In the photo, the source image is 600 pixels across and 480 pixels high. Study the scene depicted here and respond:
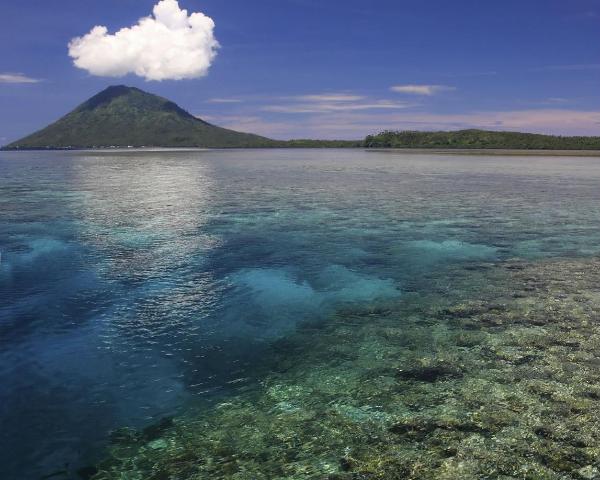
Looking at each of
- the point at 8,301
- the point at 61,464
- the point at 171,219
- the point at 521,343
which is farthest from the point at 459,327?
the point at 171,219

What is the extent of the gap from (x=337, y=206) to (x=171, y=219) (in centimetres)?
1621

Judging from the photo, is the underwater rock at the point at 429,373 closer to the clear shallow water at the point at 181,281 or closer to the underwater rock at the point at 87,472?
the clear shallow water at the point at 181,281

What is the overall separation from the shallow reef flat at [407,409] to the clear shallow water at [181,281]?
1.14 metres

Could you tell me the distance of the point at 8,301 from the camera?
19438mm

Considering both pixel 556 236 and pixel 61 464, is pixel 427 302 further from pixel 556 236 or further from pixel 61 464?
pixel 556 236

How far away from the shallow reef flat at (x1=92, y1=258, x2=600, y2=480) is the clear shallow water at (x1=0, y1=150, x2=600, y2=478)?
45.0 inches

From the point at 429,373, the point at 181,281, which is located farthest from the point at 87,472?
the point at 181,281

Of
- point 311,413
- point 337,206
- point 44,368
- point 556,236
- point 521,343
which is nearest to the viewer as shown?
point 311,413

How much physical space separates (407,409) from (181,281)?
13019 mm

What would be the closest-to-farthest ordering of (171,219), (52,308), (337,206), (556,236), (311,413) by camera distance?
(311,413)
(52,308)
(556,236)
(171,219)
(337,206)

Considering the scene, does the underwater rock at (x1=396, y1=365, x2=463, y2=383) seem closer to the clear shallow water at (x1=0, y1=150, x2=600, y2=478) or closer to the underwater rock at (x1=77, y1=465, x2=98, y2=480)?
the clear shallow water at (x1=0, y1=150, x2=600, y2=478)

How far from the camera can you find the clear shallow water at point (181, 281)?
12258mm

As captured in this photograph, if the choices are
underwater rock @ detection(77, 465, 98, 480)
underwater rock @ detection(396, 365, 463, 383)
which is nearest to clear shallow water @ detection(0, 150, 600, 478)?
underwater rock @ detection(77, 465, 98, 480)

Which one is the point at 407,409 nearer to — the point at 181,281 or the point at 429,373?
the point at 429,373
